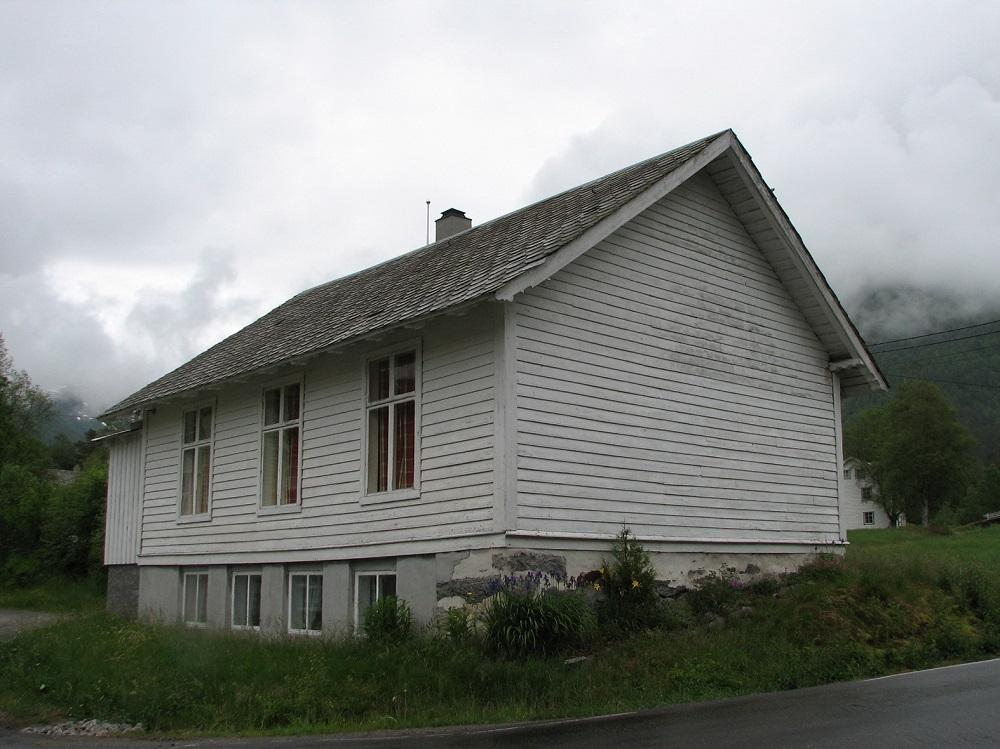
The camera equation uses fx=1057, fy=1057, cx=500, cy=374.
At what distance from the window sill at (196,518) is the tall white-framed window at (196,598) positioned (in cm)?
103

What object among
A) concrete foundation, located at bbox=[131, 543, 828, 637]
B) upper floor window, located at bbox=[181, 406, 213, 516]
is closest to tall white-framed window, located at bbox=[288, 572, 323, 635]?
concrete foundation, located at bbox=[131, 543, 828, 637]

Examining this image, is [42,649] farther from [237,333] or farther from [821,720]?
[821,720]

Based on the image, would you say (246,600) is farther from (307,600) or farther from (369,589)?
(369,589)

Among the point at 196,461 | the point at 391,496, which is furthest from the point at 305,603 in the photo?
the point at 196,461

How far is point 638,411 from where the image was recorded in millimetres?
15734

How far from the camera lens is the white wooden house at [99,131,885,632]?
46.9 feet

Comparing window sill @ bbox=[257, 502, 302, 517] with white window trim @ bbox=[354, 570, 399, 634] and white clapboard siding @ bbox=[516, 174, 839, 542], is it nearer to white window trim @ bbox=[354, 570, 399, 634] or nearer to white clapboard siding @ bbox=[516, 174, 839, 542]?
white window trim @ bbox=[354, 570, 399, 634]

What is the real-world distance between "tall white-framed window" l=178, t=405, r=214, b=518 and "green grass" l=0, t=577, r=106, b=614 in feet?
23.5

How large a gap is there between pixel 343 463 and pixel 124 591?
8972 millimetres

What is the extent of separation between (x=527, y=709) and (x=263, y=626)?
8413 mm

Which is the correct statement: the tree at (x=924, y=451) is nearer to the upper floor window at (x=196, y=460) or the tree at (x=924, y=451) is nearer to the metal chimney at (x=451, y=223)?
the metal chimney at (x=451, y=223)

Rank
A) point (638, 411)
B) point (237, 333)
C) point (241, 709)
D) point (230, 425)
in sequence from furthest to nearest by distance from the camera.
A: point (237, 333) → point (230, 425) → point (638, 411) → point (241, 709)

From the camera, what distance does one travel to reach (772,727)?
9.12m

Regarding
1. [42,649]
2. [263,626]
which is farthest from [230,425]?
[42,649]
